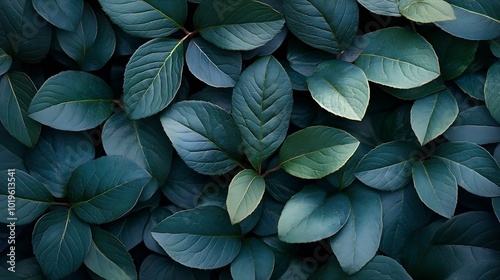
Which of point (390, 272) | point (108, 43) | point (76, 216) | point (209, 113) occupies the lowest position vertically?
point (390, 272)

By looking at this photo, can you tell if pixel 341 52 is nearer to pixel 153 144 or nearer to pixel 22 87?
pixel 153 144

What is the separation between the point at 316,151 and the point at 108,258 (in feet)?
1.29

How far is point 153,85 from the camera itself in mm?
916

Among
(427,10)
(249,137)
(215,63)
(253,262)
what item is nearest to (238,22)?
(215,63)

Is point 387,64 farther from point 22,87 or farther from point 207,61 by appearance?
point 22,87

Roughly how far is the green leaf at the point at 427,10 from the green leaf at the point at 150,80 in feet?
1.23

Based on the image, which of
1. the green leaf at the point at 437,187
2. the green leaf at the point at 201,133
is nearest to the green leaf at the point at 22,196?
the green leaf at the point at 201,133

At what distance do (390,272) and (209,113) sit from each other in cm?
40

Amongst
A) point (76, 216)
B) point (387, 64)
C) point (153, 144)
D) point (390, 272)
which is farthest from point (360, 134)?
point (76, 216)

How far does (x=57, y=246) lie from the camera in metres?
Result: 0.95

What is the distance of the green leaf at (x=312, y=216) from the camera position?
0.93 metres

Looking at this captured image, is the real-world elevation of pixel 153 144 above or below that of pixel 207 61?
below

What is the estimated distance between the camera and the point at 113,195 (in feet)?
3.09

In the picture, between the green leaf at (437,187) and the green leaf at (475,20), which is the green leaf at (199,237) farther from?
the green leaf at (475,20)
